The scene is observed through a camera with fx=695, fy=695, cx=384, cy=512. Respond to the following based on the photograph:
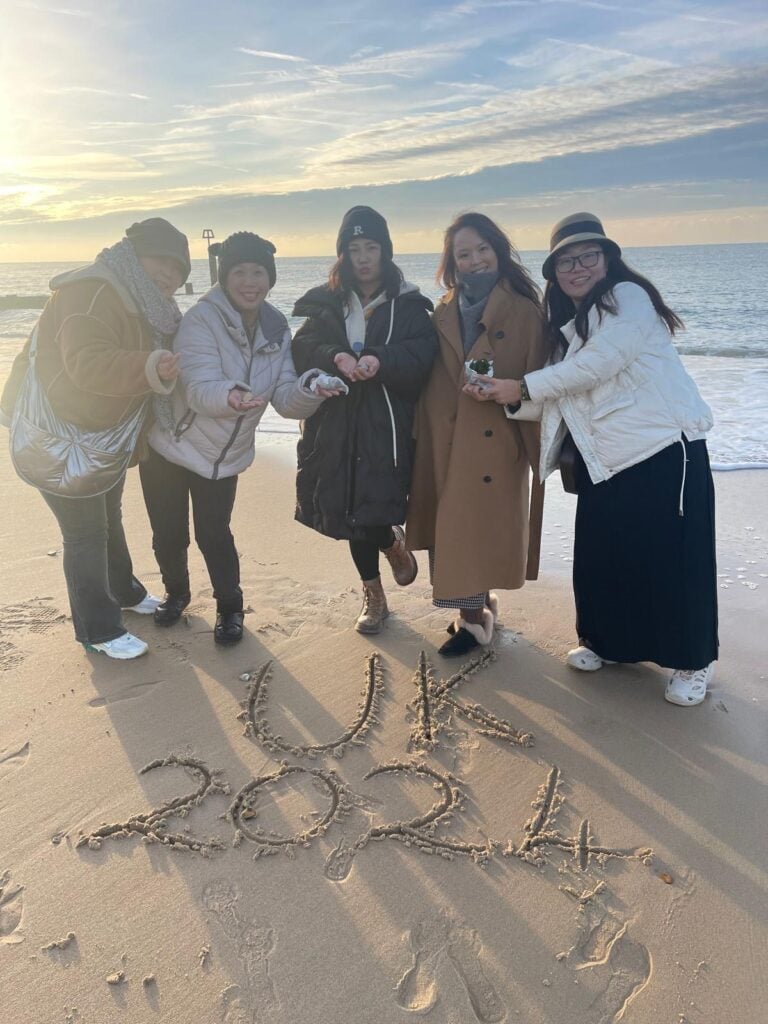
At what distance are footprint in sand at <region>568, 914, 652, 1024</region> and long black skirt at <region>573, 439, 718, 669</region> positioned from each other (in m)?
1.30

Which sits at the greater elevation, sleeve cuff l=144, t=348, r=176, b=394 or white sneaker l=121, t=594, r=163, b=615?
sleeve cuff l=144, t=348, r=176, b=394

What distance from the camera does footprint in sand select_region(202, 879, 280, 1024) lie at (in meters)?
1.84

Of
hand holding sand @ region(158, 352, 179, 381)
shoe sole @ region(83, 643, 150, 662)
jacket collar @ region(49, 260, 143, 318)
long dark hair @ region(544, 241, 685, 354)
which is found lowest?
shoe sole @ region(83, 643, 150, 662)

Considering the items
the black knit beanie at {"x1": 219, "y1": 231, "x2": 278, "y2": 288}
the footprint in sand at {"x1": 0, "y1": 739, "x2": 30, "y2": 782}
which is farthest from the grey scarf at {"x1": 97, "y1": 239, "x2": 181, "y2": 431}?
the footprint in sand at {"x1": 0, "y1": 739, "x2": 30, "y2": 782}

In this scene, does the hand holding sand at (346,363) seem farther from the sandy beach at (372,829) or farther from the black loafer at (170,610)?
the black loafer at (170,610)

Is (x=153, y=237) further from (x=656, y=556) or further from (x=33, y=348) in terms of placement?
(x=656, y=556)

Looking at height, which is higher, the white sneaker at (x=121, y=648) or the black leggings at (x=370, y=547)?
the black leggings at (x=370, y=547)

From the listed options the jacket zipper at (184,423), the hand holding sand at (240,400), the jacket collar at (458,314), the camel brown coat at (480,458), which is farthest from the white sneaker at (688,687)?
the jacket zipper at (184,423)

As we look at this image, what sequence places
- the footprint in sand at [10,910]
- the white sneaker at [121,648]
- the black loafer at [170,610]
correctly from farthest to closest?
1. the black loafer at [170,610]
2. the white sneaker at [121,648]
3. the footprint in sand at [10,910]

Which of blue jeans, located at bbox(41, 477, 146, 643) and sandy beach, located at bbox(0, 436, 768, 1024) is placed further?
blue jeans, located at bbox(41, 477, 146, 643)

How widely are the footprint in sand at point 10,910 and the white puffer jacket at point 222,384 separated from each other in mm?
1838

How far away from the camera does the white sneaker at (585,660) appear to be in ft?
11.0

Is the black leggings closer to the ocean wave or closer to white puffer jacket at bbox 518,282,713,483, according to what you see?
white puffer jacket at bbox 518,282,713,483

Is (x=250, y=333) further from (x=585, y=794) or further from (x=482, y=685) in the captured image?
(x=585, y=794)
